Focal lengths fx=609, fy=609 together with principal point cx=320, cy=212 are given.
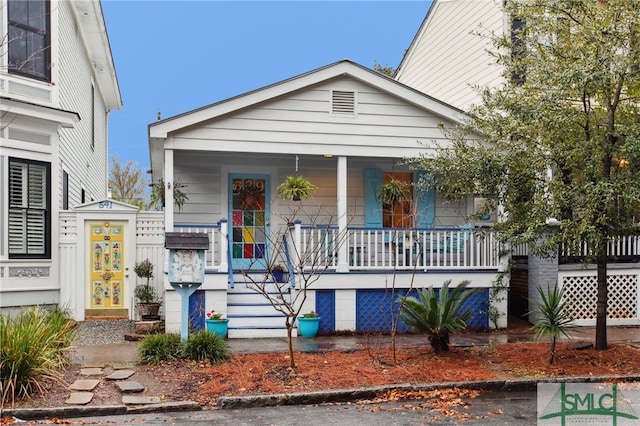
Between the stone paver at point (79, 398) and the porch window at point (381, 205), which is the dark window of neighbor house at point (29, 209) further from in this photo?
the porch window at point (381, 205)

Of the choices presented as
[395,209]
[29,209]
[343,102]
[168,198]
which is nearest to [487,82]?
[395,209]

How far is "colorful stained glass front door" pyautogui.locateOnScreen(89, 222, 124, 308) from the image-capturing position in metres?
13.0

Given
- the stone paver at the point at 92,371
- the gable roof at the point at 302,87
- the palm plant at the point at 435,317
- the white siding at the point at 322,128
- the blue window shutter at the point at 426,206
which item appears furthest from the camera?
the blue window shutter at the point at 426,206

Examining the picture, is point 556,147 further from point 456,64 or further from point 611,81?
point 456,64

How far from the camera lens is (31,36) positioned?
41.1ft

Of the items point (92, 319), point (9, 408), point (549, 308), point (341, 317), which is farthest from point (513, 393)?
point (92, 319)

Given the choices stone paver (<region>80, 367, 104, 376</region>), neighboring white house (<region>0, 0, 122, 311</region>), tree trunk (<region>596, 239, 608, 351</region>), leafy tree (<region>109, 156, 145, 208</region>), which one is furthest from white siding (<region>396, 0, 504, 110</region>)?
leafy tree (<region>109, 156, 145, 208</region>)

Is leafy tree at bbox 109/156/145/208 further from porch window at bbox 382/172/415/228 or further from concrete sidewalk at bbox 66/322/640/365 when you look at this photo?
concrete sidewalk at bbox 66/322/640/365

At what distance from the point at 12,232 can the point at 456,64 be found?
12.4 m

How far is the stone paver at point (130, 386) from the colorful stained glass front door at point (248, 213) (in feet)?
22.0

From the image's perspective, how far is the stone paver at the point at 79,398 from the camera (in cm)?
676

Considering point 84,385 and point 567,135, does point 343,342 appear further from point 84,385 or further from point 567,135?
point 567,135

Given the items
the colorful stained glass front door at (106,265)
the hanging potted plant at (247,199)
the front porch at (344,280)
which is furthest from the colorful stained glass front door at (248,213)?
the colorful stained glass front door at (106,265)

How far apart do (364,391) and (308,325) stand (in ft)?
14.0
